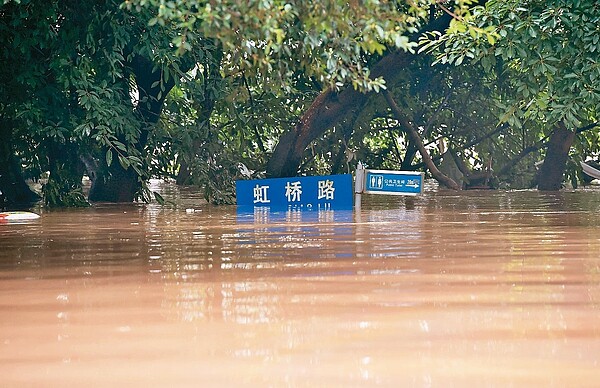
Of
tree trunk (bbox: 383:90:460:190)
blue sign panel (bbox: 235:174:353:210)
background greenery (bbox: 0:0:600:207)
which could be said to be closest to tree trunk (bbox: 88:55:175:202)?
background greenery (bbox: 0:0:600:207)

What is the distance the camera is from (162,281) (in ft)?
20.6

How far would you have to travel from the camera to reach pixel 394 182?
1330 centimetres

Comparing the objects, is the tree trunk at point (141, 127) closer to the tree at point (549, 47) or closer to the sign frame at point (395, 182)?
the sign frame at point (395, 182)

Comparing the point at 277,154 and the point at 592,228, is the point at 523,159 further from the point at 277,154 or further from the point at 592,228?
the point at 592,228

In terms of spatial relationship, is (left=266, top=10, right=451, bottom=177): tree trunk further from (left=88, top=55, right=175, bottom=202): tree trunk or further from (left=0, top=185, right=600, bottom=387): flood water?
(left=0, top=185, right=600, bottom=387): flood water

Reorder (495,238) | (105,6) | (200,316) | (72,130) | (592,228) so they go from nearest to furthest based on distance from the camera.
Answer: (200,316) → (495,238) → (592,228) → (105,6) → (72,130)

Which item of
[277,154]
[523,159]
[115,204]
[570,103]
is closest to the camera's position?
[570,103]

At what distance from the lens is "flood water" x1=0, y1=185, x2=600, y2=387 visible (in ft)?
12.8

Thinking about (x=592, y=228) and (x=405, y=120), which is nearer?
(x=592, y=228)

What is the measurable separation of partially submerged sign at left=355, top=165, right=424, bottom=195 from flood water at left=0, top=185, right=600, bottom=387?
9.80 feet

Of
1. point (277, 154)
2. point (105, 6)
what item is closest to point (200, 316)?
point (105, 6)

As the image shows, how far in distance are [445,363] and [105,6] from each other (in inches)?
411

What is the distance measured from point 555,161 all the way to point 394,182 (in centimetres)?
903

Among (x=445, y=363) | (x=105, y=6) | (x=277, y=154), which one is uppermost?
(x=105, y=6)
